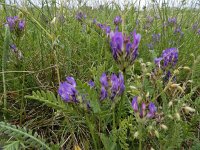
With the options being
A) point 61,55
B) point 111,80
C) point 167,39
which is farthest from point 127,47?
point 167,39

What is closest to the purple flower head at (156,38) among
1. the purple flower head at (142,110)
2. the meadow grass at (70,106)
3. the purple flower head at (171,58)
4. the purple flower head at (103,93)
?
the meadow grass at (70,106)

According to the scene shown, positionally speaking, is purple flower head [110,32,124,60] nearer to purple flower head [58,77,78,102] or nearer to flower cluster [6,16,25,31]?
purple flower head [58,77,78,102]

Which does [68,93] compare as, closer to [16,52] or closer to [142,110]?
[142,110]

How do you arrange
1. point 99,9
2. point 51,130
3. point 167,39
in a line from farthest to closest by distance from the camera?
point 99,9
point 167,39
point 51,130

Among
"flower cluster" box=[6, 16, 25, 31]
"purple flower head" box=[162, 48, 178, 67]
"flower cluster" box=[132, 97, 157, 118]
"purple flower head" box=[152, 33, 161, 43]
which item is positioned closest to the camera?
"flower cluster" box=[132, 97, 157, 118]

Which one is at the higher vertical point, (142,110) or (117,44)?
(117,44)

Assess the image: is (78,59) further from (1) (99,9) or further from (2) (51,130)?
(1) (99,9)

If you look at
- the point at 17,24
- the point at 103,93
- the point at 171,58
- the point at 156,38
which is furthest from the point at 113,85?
the point at 156,38

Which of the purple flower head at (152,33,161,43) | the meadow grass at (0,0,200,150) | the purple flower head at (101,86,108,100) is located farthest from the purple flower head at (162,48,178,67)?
the purple flower head at (152,33,161,43)

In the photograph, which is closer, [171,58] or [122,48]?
[122,48]

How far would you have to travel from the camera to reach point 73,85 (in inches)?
38.2

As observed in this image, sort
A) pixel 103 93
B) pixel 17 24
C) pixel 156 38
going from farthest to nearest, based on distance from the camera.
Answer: pixel 156 38 < pixel 17 24 < pixel 103 93

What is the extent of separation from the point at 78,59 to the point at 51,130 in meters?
0.69

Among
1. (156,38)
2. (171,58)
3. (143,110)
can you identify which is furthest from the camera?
(156,38)
